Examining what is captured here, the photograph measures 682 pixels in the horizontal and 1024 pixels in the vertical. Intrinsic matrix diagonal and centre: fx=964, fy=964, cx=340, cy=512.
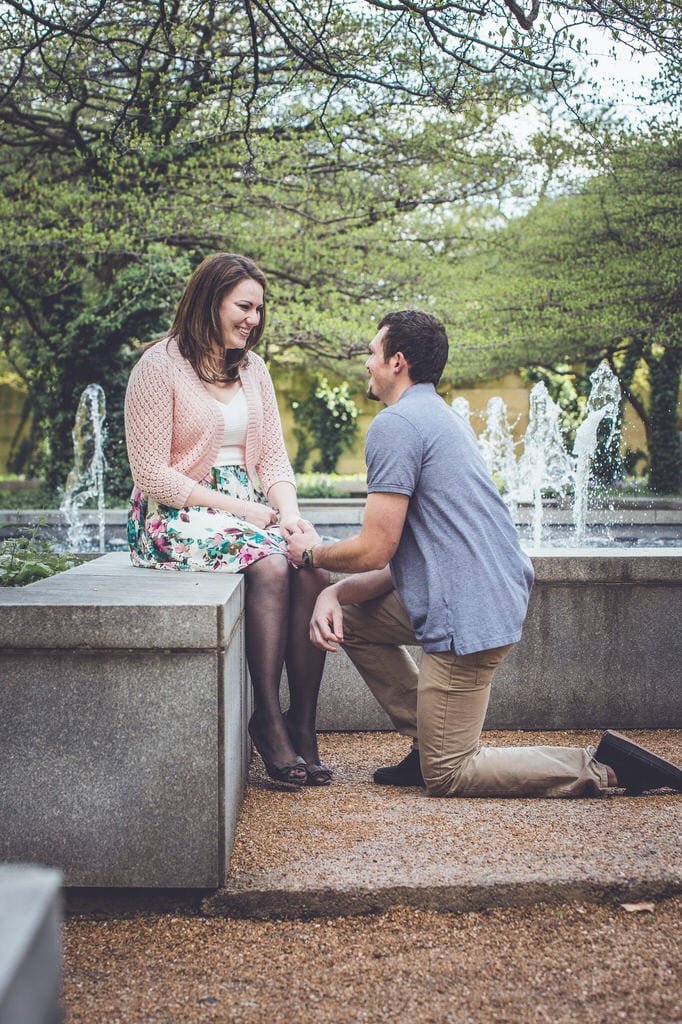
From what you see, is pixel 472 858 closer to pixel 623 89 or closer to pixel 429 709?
pixel 429 709

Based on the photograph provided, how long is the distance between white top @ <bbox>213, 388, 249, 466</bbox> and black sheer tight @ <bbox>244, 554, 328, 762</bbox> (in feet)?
1.85

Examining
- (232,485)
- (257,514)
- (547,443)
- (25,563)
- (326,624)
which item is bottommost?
(326,624)

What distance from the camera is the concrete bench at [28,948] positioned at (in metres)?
0.75

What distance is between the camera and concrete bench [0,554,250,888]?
2455 mm

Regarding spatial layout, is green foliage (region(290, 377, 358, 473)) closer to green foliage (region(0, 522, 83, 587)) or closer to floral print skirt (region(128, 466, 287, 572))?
green foliage (region(0, 522, 83, 587))

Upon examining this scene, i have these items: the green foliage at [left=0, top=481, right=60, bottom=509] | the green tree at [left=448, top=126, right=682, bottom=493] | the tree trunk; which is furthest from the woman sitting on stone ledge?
the tree trunk

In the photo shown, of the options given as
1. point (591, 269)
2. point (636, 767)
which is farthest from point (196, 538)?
point (591, 269)

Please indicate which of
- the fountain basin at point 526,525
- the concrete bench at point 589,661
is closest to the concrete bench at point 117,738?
the concrete bench at point 589,661

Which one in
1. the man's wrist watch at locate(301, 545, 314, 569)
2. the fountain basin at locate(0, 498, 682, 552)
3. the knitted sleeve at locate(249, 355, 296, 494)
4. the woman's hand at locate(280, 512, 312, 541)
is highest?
the knitted sleeve at locate(249, 355, 296, 494)

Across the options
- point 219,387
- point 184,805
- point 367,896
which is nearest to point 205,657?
point 184,805

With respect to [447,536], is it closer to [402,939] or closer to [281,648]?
[281,648]

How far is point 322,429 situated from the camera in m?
28.8

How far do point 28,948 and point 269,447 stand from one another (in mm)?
3111

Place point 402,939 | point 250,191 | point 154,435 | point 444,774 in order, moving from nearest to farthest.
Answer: point 402,939, point 444,774, point 154,435, point 250,191
